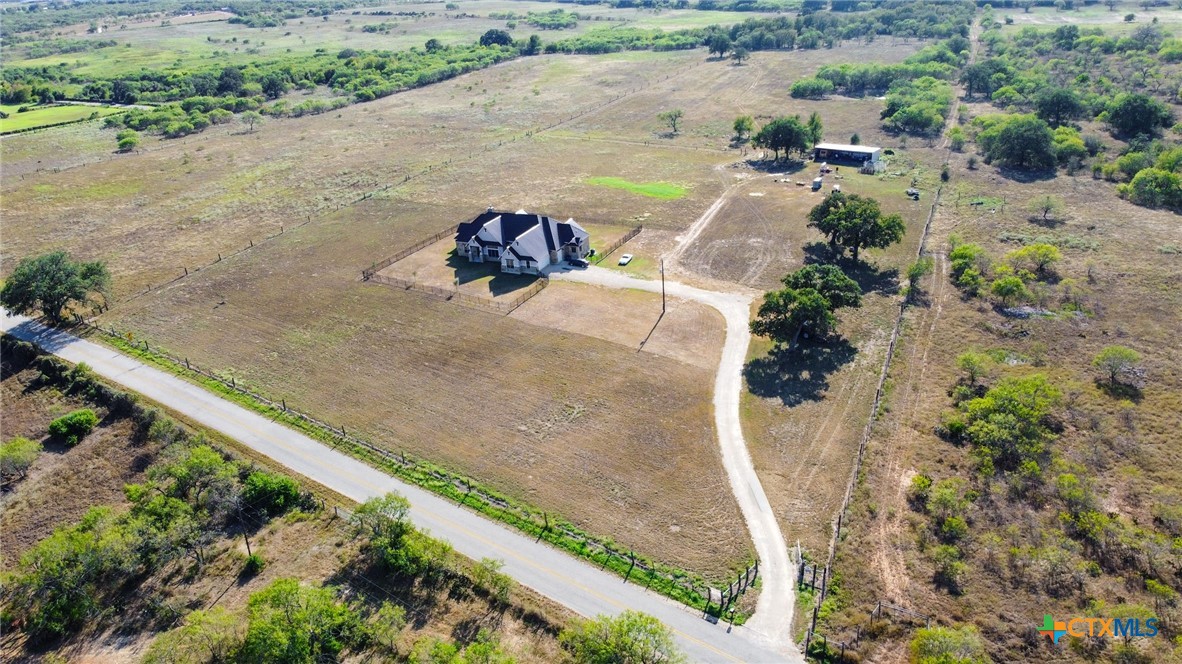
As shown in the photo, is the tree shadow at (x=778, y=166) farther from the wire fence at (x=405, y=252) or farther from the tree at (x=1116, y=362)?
the tree at (x=1116, y=362)

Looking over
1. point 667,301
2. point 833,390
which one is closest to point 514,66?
point 667,301

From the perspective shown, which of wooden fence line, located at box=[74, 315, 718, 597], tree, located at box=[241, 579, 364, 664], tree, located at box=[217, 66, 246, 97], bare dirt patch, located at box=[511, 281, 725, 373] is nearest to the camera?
tree, located at box=[241, 579, 364, 664]

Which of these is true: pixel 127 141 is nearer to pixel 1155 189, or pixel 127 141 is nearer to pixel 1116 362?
pixel 1116 362

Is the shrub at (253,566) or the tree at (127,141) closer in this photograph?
the shrub at (253,566)

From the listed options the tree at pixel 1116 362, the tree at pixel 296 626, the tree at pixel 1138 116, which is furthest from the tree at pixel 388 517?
the tree at pixel 1138 116

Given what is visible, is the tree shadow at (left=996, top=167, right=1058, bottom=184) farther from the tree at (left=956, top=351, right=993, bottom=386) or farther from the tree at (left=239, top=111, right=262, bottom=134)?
the tree at (left=239, top=111, right=262, bottom=134)

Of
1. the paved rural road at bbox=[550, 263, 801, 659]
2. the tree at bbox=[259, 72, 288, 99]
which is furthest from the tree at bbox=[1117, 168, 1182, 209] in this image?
the tree at bbox=[259, 72, 288, 99]
